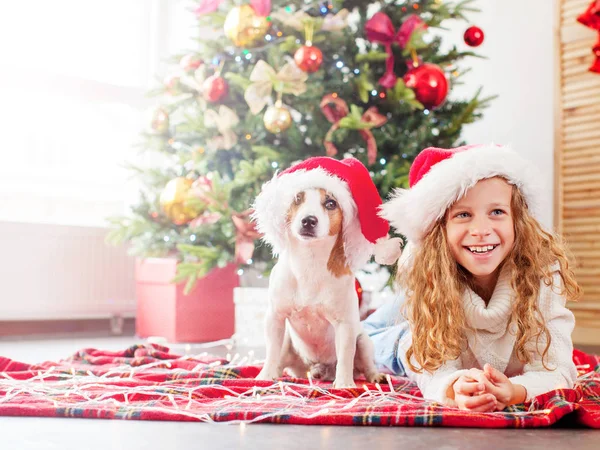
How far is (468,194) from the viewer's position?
55.6 inches

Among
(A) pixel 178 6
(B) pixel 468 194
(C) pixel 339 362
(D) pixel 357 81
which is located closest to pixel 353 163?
(B) pixel 468 194

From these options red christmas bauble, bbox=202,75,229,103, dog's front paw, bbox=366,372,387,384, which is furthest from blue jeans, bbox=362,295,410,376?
red christmas bauble, bbox=202,75,229,103

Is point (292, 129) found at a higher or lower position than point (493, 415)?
higher

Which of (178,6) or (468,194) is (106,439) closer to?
(468,194)

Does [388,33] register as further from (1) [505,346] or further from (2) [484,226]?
(1) [505,346]

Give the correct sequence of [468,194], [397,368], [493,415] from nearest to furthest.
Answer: [493,415] → [468,194] → [397,368]

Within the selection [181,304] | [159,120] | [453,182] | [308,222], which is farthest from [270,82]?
[453,182]

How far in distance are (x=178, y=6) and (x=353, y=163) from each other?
9.65 ft

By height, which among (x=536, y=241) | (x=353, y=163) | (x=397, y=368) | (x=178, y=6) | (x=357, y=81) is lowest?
(x=397, y=368)

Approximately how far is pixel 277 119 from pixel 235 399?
4.93 feet

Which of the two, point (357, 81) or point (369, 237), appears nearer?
point (369, 237)

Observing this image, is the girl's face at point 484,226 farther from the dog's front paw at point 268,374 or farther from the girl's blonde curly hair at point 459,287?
the dog's front paw at point 268,374

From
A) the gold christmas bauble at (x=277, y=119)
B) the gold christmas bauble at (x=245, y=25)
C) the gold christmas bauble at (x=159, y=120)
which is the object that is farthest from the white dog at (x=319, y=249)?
the gold christmas bauble at (x=159, y=120)

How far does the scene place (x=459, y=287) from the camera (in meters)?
1.45
